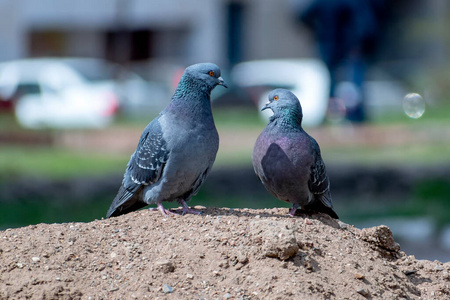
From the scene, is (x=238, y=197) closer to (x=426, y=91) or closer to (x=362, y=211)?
(x=362, y=211)

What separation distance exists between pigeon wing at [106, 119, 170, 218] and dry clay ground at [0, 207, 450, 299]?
0.31 m

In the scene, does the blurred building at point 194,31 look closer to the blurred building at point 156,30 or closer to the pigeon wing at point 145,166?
the blurred building at point 156,30

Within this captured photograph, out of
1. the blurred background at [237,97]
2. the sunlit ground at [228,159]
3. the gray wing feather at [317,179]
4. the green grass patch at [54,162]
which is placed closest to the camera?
the gray wing feather at [317,179]

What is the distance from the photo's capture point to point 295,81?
2005cm

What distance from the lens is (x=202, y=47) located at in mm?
29469

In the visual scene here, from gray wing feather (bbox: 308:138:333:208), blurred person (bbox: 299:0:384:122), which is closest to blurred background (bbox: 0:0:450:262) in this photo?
blurred person (bbox: 299:0:384:122)

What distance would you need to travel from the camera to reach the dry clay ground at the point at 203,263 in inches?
144

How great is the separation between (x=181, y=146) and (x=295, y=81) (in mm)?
15843

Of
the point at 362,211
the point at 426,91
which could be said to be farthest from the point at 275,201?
the point at 426,91

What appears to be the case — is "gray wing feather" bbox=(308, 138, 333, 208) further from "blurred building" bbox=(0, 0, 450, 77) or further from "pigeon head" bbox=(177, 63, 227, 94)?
"blurred building" bbox=(0, 0, 450, 77)

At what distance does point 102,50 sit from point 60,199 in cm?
2208

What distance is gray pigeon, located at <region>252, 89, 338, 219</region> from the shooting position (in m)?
4.49

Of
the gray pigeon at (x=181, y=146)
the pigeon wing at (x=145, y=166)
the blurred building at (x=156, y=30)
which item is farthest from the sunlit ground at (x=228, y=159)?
the blurred building at (x=156, y=30)

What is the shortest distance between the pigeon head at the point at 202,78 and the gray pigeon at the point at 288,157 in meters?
0.36
